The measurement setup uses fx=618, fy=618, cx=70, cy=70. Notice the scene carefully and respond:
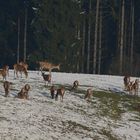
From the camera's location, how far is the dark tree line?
235 feet

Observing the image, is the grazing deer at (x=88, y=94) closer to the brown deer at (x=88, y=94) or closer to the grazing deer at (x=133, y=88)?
the brown deer at (x=88, y=94)

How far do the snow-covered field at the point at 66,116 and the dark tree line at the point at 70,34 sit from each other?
2971 centimetres

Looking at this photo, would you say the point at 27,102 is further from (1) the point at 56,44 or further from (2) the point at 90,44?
(2) the point at 90,44

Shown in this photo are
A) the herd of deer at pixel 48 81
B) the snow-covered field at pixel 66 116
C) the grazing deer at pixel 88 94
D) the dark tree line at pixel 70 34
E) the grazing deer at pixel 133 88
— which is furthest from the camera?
the dark tree line at pixel 70 34

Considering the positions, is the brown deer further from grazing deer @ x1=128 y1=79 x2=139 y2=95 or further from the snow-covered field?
grazing deer @ x1=128 y1=79 x2=139 y2=95

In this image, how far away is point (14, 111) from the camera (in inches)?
1240

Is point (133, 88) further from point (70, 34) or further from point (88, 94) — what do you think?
point (70, 34)

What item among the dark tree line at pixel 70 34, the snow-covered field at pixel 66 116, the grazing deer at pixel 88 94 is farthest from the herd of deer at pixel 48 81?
the dark tree line at pixel 70 34

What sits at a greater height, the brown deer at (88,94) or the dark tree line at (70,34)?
the dark tree line at (70,34)

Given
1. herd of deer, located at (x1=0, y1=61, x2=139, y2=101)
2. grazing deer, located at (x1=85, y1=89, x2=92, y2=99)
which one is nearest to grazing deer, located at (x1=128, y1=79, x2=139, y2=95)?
herd of deer, located at (x1=0, y1=61, x2=139, y2=101)

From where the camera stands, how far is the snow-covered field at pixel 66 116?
29.5 m

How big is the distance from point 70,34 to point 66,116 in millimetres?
40052

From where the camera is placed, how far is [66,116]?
3281 centimetres

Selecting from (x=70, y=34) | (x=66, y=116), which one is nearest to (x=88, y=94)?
(x=66, y=116)
